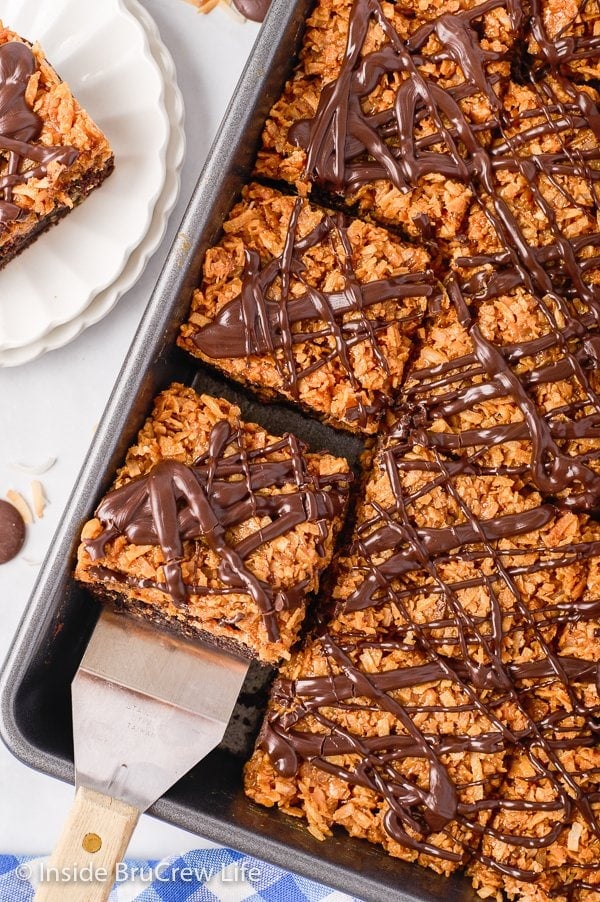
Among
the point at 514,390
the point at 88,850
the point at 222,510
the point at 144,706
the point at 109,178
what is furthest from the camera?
the point at 109,178

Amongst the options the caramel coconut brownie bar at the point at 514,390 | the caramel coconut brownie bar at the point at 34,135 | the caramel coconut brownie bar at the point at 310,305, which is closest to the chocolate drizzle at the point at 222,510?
the caramel coconut brownie bar at the point at 310,305

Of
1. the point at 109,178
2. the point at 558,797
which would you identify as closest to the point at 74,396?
the point at 109,178

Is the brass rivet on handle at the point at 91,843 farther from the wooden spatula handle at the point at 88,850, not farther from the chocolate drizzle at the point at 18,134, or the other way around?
the chocolate drizzle at the point at 18,134

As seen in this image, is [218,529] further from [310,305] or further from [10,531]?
[10,531]

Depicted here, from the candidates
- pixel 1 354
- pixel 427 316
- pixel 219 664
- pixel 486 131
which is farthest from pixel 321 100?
pixel 219 664

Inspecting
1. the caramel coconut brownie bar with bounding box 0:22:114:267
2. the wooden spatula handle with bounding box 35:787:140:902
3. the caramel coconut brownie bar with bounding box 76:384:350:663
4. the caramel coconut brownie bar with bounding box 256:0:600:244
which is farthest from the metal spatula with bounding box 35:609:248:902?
the caramel coconut brownie bar with bounding box 256:0:600:244

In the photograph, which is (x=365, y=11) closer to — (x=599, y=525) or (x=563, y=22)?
(x=563, y=22)
